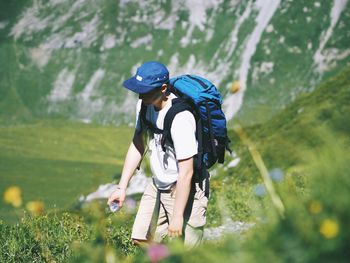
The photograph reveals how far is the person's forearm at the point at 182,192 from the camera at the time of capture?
7359 mm

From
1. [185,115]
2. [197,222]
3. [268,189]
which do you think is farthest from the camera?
[197,222]

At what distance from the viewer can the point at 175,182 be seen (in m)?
8.20

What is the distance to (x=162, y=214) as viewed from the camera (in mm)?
8734

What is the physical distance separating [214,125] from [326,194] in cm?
454

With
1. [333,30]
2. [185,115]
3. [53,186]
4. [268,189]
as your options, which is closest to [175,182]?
[185,115]

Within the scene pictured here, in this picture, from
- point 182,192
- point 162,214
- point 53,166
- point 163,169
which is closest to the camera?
point 182,192

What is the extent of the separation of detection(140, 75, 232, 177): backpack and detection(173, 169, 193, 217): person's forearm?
0.88 ft

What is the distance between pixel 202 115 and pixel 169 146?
0.60 metres

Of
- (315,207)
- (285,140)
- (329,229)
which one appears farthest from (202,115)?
(285,140)

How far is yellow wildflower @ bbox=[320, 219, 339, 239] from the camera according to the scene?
3.01 meters

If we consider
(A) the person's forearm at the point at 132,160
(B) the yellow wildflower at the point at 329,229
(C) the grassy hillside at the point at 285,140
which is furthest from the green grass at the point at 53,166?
(B) the yellow wildflower at the point at 329,229

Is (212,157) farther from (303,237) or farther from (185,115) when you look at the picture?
(303,237)

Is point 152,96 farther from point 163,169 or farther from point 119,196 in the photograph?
point 119,196

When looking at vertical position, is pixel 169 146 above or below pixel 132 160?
above
